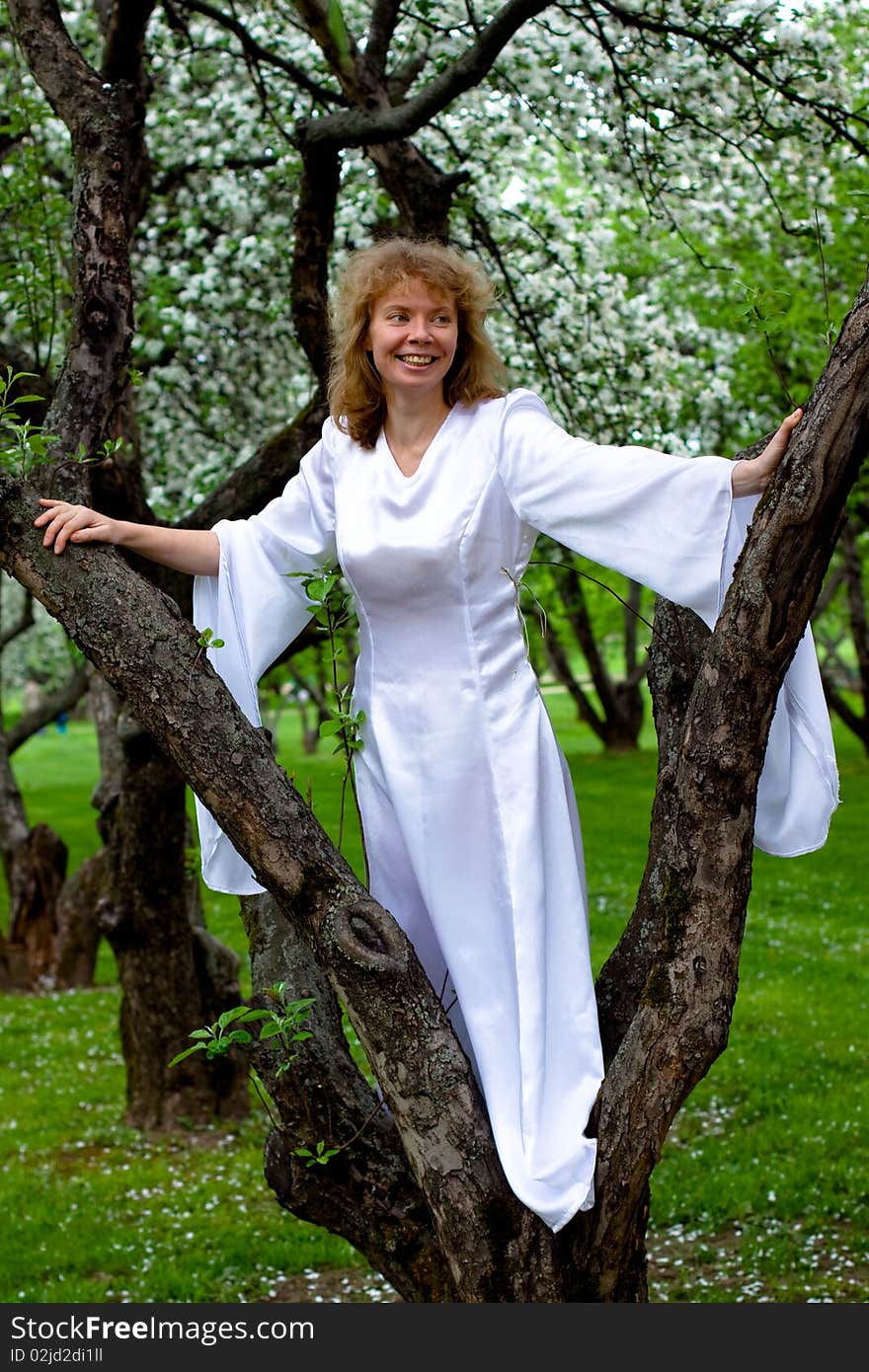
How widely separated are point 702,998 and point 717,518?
100cm

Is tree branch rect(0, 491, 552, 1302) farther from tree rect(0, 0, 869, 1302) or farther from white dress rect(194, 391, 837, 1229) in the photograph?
white dress rect(194, 391, 837, 1229)

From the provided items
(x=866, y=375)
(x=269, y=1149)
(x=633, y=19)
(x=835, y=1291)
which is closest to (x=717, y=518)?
A: (x=866, y=375)

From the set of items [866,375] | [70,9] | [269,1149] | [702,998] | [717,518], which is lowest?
[269,1149]

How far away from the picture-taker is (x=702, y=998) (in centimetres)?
294

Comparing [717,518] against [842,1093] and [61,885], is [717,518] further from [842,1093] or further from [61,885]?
[61,885]

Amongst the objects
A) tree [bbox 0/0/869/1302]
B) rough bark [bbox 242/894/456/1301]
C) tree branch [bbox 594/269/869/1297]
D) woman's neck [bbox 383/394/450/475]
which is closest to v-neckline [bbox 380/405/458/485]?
woman's neck [bbox 383/394/450/475]

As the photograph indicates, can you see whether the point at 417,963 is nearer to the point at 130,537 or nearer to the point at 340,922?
the point at 340,922

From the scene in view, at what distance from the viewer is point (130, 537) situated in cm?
336

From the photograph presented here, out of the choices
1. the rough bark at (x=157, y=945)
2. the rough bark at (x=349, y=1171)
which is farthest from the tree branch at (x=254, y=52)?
the rough bark at (x=349, y=1171)

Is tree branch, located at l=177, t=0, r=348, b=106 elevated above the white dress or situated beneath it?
elevated above

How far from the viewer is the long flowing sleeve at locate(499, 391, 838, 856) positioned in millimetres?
3055

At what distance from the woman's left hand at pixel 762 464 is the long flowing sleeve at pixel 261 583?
3.45 feet

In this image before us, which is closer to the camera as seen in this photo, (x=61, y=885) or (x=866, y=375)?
(x=866, y=375)

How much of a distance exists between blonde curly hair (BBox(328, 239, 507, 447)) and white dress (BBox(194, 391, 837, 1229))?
0.21 feet
